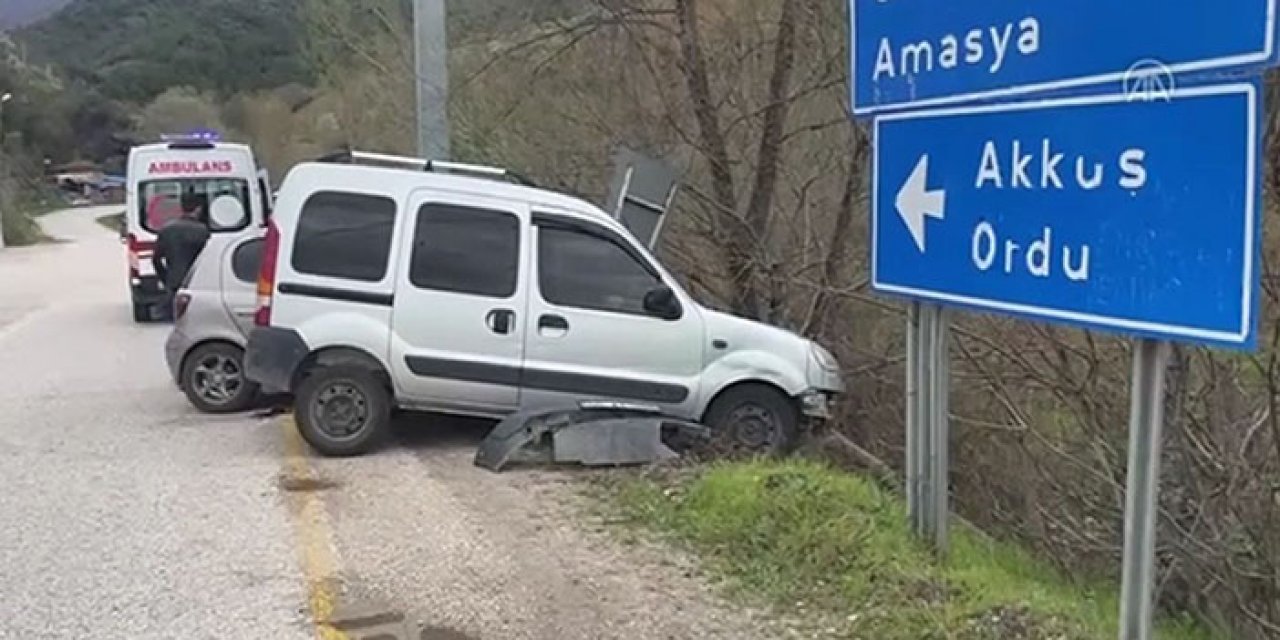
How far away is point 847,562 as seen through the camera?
20.9 ft

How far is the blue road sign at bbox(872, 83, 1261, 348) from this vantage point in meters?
4.03

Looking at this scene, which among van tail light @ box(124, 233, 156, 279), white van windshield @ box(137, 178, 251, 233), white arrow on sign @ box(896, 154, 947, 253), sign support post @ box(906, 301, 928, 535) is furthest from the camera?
white van windshield @ box(137, 178, 251, 233)

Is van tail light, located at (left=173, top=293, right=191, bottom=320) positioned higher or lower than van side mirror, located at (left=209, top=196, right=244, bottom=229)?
lower

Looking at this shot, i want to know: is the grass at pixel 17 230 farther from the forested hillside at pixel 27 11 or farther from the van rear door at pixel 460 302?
the van rear door at pixel 460 302

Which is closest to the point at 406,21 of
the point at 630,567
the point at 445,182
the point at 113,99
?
the point at 445,182

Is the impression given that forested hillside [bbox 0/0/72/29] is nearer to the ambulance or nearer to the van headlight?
the ambulance

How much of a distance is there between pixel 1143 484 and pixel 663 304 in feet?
18.0

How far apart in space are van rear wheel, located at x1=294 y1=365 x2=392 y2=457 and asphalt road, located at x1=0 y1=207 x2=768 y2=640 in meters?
0.15

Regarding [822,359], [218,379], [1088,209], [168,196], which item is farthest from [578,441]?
[168,196]

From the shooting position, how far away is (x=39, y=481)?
29.3 ft

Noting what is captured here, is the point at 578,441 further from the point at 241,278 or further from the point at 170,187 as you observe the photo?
the point at 170,187

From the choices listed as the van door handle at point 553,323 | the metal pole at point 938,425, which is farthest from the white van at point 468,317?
the metal pole at point 938,425

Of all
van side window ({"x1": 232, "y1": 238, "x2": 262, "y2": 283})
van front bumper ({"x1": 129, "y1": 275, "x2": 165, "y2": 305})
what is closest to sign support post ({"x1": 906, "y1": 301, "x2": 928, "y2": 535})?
van side window ({"x1": 232, "y1": 238, "x2": 262, "y2": 283})

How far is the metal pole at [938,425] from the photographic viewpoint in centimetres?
629
